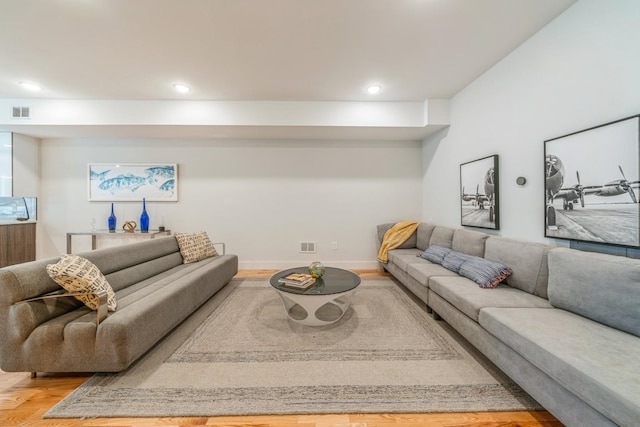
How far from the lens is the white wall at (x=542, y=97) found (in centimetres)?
166

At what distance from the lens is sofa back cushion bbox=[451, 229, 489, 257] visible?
2.63m

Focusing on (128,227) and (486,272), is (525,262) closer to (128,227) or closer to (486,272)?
(486,272)

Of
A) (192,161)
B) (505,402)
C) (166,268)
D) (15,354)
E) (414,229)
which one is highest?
(192,161)

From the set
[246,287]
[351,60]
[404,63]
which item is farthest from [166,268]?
[404,63]

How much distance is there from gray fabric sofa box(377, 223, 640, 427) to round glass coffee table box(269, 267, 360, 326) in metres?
0.91

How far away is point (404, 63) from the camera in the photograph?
106 inches

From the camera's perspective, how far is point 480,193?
298cm

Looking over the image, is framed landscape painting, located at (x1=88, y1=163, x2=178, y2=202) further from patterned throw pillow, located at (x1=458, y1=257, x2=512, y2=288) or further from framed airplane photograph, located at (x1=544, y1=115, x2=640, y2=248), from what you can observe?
framed airplane photograph, located at (x1=544, y1=115, x2=640, y2=248)

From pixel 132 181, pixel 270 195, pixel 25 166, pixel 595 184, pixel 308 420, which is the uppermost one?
pixel 25 166

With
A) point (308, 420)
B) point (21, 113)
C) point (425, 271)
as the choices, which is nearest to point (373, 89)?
point (425, 271)

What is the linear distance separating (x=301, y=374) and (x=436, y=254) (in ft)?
7.12

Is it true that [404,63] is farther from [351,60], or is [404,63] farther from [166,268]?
[166,268]

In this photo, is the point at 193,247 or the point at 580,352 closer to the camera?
the point at 580,352

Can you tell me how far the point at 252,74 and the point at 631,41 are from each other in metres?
3.19
